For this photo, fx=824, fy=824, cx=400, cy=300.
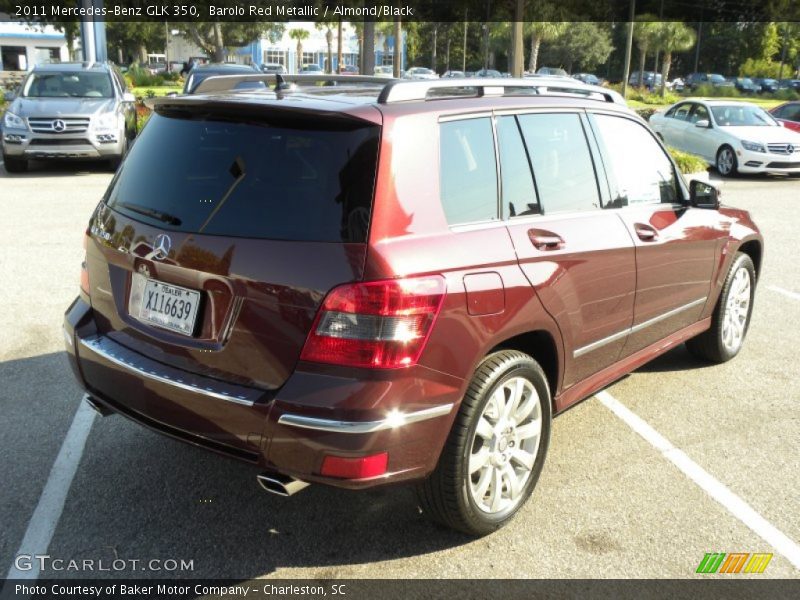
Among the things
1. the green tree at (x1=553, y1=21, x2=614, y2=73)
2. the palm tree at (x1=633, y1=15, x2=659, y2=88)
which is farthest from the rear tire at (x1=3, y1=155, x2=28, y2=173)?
the green tree at (x1=553, y1=21, x2=614, y2=73)

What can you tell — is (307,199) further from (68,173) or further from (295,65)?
(295,65)

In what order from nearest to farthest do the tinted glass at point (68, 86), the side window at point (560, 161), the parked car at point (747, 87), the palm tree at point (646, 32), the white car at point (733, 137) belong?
the side window at point (560, 161), the tinted glass at point (68, 86), the white car at point (733, 137), the parked car at point (747, 87), the palm tree at point (646, 32)

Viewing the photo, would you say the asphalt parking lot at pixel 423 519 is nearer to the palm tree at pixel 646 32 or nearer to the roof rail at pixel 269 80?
the roof rail at pixel 269 80

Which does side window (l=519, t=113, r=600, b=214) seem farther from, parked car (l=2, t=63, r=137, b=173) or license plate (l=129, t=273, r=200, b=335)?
parked car (l=2, t=63, r=137, b=173)

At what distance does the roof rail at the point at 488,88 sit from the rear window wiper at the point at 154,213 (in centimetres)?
92

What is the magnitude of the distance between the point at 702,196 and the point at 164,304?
3.25 metres

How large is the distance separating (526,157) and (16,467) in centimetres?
280

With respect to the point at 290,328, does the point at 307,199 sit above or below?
above

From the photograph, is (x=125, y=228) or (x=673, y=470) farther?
(x=673, y=470)

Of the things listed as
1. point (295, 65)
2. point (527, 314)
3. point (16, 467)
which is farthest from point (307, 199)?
point (295, 65)

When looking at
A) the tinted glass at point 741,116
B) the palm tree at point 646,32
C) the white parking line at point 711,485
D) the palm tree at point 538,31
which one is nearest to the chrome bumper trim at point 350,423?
the white parking line at point 711,485

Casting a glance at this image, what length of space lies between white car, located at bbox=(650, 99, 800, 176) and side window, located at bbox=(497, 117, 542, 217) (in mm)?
14835

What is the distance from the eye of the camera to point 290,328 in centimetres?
289

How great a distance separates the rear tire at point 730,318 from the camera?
5.43 m
